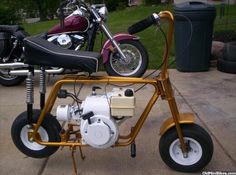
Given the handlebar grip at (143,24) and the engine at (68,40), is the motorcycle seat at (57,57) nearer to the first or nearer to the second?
the handlebar grip at (143,24)

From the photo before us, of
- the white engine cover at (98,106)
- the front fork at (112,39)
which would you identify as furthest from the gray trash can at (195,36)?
the white engine cover at (98,106)

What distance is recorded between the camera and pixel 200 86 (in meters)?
6.66

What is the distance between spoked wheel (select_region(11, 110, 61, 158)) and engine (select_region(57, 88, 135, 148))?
1.02 feet

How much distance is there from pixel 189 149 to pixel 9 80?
387 cm

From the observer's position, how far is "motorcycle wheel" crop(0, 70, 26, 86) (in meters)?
6.91

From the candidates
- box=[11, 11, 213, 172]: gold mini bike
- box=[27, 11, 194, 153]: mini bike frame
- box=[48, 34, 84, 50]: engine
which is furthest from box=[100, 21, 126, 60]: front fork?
box=[27, 11, 194, 153]: mini bike frame

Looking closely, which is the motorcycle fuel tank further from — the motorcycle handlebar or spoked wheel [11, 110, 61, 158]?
the motorcycle handlebar

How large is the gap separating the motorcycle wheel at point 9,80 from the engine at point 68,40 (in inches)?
31.3

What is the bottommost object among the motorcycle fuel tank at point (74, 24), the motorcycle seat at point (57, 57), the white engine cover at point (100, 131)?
the white engine cover at point (100, 131)

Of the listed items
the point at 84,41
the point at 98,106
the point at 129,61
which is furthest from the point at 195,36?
the point at 98,106

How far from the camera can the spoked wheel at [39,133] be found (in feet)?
13.0

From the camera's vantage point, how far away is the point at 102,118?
3730 millimetres

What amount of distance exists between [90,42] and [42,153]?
290 cm

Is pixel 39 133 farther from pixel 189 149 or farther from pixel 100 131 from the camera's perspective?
pixel 189 149
